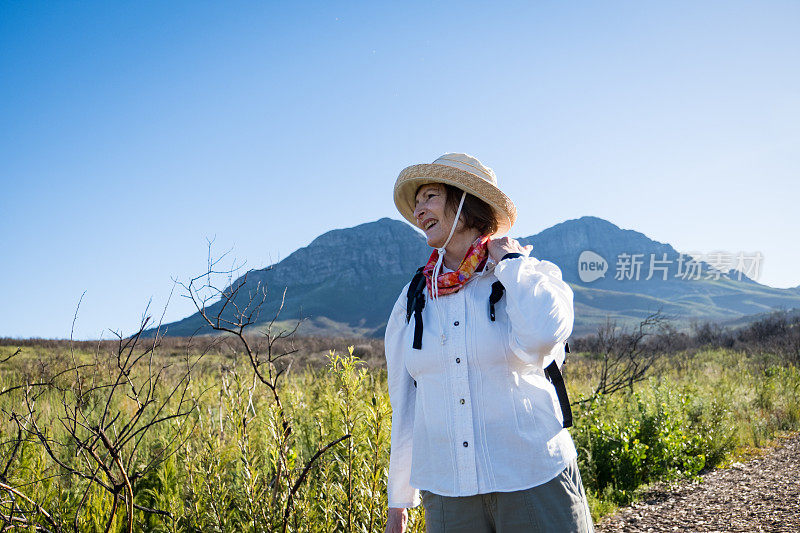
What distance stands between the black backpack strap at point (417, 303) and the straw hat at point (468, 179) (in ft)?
0.97

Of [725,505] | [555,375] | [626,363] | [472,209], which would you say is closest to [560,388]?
[555,375]

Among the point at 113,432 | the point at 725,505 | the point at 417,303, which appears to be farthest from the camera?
the point at 725,505

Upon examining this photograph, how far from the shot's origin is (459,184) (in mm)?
2133

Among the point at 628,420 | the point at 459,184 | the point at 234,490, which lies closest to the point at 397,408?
the point at 459,184

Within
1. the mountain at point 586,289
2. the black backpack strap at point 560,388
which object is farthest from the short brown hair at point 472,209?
the mountain at point 586,289

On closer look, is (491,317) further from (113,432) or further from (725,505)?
(725,505)

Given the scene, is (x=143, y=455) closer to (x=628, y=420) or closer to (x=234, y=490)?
(x=234, y=490)

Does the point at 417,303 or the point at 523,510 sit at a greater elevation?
the point at 417,303

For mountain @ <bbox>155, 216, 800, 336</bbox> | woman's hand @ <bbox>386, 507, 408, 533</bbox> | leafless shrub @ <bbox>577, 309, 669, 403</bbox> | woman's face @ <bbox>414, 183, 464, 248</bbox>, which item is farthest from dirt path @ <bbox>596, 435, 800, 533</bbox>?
mountain @ <bbox>155, 216, 800, 336</bbox>

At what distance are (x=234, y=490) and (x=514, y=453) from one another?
2.40 meters

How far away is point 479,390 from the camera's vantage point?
1857 millimetres

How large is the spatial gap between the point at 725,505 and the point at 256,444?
4.25 m

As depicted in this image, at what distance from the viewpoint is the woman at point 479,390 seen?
5.79 ft

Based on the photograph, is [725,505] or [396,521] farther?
[725,505]
